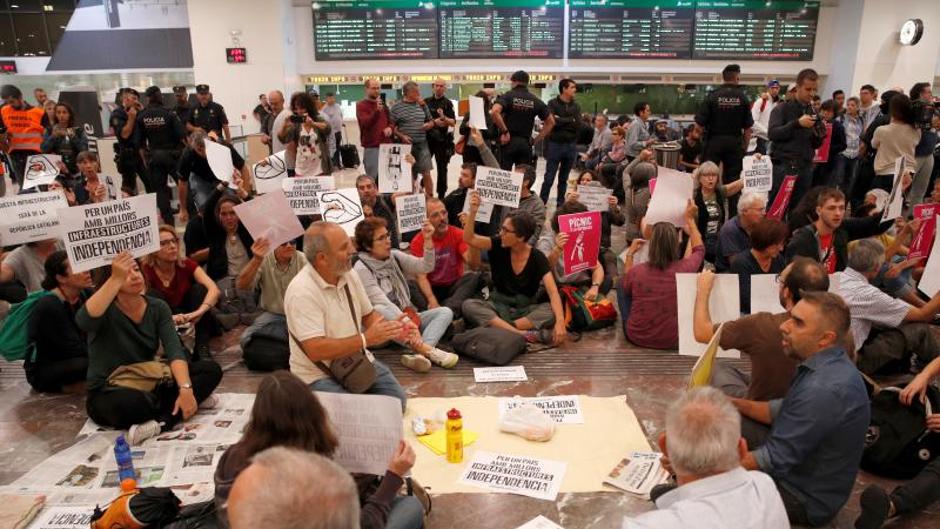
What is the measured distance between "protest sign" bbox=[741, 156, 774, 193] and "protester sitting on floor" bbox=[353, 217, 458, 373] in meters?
3.57

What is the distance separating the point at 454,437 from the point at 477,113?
210 inches

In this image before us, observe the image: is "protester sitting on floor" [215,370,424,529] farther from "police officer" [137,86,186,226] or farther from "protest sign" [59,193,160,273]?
"police officer" [137,86,186,226]

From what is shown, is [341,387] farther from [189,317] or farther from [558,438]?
[189,317]

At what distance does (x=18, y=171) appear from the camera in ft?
31.2

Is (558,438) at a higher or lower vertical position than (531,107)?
lower

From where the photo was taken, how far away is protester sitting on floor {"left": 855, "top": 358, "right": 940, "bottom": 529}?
2.88m

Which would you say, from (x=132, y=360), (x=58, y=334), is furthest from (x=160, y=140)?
(x=132, y=360)

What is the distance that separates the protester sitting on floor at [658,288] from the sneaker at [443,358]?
4.79 ft

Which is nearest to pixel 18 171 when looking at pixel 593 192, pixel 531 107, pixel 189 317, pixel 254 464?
pixel 189 317

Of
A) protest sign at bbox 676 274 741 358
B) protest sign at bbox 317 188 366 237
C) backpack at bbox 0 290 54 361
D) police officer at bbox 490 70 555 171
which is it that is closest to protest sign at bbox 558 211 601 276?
protest sign at bbox 676 274 741 358

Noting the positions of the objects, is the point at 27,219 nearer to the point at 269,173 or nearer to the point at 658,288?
the point at 269,173

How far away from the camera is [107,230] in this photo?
159 inches

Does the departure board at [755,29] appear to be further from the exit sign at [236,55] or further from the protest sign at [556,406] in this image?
the protest sign at [556,406]

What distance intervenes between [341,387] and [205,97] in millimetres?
7978
